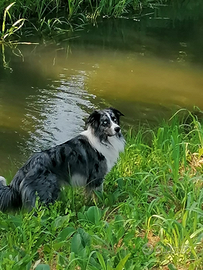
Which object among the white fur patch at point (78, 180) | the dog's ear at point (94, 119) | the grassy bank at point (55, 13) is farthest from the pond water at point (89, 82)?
the dog's ear at point (94, 119)

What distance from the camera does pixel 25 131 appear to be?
598 cm

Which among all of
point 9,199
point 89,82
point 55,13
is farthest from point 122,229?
point 55,13

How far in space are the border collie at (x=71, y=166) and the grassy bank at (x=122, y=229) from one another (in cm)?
14

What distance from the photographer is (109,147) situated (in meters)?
4.14

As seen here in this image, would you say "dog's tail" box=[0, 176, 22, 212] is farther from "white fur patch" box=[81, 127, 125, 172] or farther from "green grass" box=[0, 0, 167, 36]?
"green grass" box=[0, 0, 167, 36]

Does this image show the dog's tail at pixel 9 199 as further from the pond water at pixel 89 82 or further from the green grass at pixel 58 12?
the green grass at pixel 58 12

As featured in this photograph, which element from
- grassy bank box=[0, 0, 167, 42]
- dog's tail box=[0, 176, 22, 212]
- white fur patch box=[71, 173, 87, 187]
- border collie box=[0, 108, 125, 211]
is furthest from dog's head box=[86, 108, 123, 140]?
grassy bank box=[0, 0, 167, 42]

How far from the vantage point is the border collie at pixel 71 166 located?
139 inches

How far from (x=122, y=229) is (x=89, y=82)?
5.04 m

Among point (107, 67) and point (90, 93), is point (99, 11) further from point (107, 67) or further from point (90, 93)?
point (90, 93)

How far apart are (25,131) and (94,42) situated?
15.0 feet

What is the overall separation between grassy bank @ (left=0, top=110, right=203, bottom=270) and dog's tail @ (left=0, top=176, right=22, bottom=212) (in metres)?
0.13

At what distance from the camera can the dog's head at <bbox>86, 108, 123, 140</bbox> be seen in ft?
13.1

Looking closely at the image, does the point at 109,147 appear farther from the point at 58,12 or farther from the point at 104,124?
the point at 58,12
